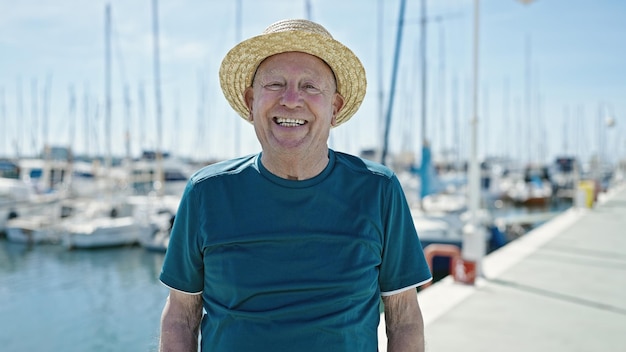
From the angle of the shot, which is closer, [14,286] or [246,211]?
[246,211]

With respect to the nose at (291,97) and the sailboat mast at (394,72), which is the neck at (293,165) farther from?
the sailboat mast at (394,72)

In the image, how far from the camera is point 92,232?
20406mm

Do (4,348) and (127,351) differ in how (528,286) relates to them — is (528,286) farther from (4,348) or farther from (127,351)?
(4,348)

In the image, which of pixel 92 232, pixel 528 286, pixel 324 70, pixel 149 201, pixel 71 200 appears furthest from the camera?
pixel 71 200

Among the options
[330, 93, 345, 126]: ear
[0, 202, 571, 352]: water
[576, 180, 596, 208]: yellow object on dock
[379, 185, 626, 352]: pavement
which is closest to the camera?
[330, 93, 345, 126]: ear

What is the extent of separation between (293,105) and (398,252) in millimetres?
598

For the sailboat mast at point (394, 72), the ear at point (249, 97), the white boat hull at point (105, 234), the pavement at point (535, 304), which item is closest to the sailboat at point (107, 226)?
the white boat hull at point (105, 234)

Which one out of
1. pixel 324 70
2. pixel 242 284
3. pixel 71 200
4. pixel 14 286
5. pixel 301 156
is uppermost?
pixel 324 70

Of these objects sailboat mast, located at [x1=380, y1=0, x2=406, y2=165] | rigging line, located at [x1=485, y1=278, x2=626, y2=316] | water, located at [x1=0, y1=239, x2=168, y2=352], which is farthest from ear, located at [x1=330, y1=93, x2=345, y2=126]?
sailboat mast, located at [x1=380, y1=0, x2=406, y2=165]

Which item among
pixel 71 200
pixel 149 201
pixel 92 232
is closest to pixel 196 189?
pixel 92 232

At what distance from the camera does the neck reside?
156 cm

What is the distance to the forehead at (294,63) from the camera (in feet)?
5.28

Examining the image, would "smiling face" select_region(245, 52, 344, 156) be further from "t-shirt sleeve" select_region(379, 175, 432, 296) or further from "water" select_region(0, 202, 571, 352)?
"water" select_region(0, 202, 571, 352)

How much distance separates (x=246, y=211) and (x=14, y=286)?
16904 mm
